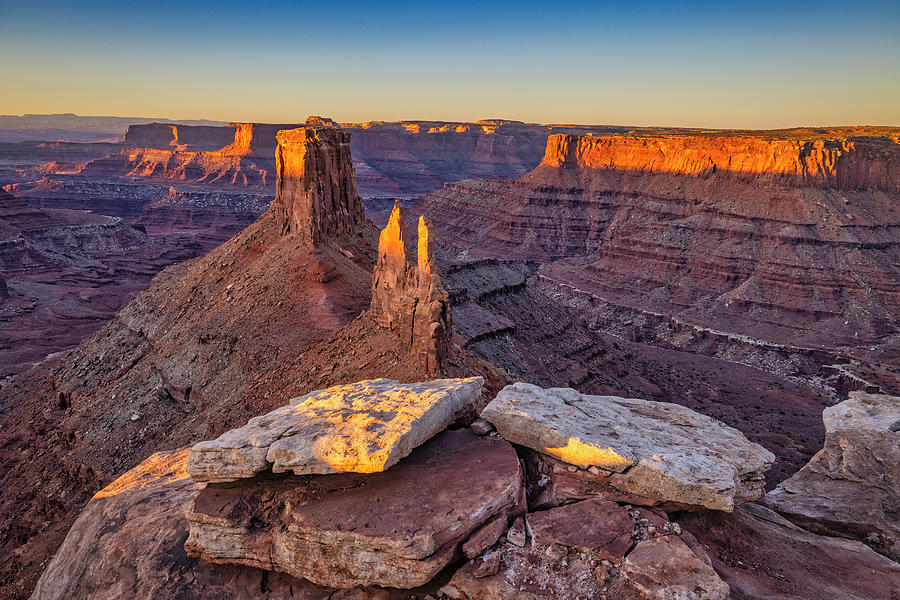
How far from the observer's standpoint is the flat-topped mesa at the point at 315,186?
1566 inches

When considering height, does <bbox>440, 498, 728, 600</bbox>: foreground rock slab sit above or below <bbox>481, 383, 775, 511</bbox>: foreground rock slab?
below

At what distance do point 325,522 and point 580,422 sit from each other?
22.7ft

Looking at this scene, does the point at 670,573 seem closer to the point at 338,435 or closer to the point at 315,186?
the point at 338,435

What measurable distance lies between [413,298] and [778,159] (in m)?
94.6

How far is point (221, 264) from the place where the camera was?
43.6 m

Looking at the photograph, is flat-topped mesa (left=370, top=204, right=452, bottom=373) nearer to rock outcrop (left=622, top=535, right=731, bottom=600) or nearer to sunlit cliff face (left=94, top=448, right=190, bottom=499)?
sunlit cliff face (left=94, top=448, right=190, bottom=499)

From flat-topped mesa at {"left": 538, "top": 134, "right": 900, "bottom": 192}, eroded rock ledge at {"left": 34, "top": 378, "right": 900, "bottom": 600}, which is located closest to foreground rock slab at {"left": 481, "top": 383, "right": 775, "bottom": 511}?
eroded rock ledge at {"left": 34, "top": 378, "right": 900, "bottom": 600}

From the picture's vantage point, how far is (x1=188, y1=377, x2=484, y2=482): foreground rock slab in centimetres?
1320

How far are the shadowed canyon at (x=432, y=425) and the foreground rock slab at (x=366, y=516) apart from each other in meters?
0.06

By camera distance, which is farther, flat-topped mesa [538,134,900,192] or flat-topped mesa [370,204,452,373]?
flat-topped mesa [538,134,900,192]

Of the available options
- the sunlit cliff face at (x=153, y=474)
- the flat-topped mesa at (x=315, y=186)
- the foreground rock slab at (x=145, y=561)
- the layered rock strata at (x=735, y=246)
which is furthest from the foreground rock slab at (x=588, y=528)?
the layered rock strata at (x=735, y=246)

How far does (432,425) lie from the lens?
586 inches

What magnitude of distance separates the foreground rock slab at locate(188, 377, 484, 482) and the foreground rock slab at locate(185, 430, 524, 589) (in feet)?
2.29

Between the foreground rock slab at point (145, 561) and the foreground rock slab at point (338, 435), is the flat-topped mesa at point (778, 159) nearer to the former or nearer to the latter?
A: the foreground rock slab at point (338, 435)
